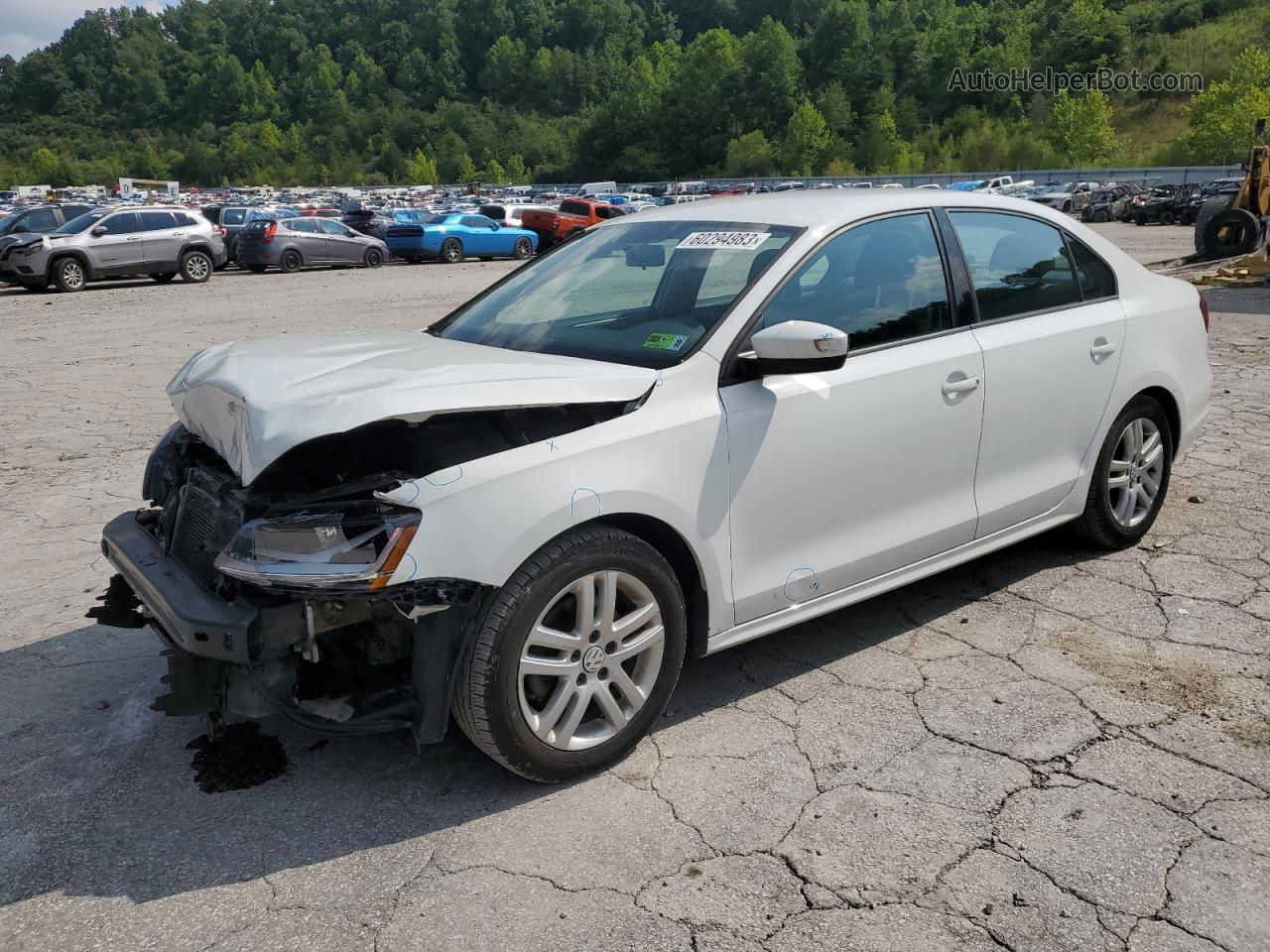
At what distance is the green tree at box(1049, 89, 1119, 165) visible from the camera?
85.1 metres

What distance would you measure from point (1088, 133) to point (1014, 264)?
3630 inches

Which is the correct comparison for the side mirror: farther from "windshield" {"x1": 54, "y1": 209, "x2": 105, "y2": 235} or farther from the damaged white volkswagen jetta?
"windshield" {"x1": 54, "y1": 209, "x2": 105, "y2": 235}

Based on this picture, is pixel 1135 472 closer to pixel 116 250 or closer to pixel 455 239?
pixel 116 250

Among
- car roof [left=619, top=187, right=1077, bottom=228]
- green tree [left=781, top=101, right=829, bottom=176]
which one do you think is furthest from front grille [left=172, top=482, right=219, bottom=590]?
green tree [left=781, top=101, right=829, bottom=176]

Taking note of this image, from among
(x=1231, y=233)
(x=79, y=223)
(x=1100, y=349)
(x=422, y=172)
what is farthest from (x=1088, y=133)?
(x=1100, y=349)

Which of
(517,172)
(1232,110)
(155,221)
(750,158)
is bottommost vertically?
(1232,110)

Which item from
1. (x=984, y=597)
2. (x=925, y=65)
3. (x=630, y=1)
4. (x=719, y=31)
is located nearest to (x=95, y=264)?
(x=984, y=597)

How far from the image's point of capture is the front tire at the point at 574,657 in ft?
9.19

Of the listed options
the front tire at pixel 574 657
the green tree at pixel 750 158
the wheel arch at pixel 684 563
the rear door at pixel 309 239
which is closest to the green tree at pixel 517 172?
the green tree at pixel 750 158

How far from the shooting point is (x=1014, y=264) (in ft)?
13.9

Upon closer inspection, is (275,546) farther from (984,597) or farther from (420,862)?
(984,597)

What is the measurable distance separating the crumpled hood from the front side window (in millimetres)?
690

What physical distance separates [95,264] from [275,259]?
498cm

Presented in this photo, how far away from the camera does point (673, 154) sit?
456 ft
